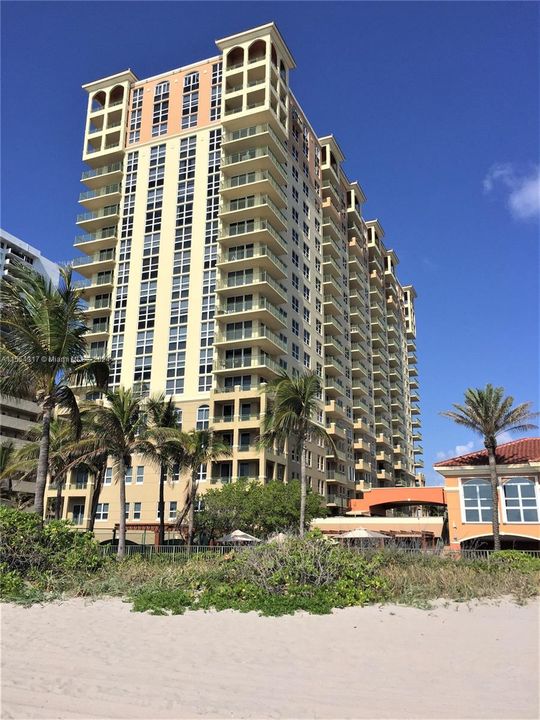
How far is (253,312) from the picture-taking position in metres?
54.7

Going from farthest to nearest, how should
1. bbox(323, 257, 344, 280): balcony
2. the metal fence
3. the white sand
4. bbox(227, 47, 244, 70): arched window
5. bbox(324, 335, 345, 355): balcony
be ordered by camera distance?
bbox(323, 257, 344, 280): balcony
bbox(324, 335, 345, 355): balcony
bbox(227, 47, 244, 70): arched window
the metal fence
the white sand

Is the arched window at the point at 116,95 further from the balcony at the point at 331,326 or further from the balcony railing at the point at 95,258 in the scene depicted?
the balcony at the point at 331,326

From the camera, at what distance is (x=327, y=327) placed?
71.4 m

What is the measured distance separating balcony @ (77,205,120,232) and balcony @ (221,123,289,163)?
46.6 feet

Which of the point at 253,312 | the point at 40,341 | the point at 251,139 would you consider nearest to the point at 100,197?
the point at 251,139

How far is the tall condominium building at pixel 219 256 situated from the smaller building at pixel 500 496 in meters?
16.6

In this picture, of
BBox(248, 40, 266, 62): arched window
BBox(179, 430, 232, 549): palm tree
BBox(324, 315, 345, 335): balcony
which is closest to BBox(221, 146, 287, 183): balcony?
BBox(248, 40, 266, 62): arched window

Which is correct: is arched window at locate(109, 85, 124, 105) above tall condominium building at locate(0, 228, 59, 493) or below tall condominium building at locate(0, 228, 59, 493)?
above

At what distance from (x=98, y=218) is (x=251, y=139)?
62.2 ft

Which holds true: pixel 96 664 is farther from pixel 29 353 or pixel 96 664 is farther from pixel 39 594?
pixel 29 353

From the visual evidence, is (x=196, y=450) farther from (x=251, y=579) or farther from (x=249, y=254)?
(x=251, y=579)

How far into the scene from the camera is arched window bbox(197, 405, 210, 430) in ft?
177

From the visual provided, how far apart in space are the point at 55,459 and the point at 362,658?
33.7m

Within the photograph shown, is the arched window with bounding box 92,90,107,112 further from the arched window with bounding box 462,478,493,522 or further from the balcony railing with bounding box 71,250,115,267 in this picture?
the arched window with bounding box 462,478,493,522
